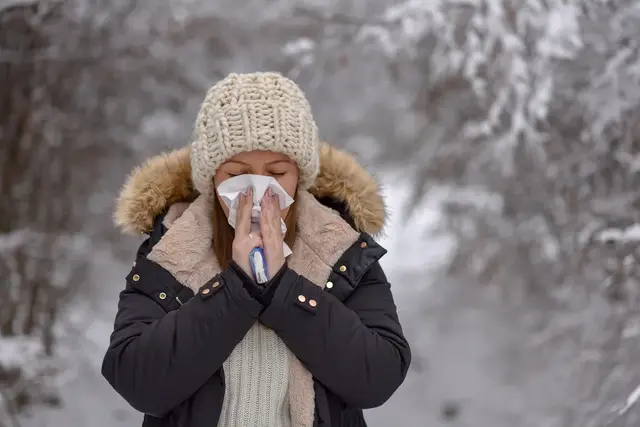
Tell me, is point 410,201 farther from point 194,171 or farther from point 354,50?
point 194,171

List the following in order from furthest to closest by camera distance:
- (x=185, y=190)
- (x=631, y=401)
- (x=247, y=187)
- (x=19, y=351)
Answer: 1. (x=19, y=351)
2. (x=631, y=401)
3. (x=185, y=190)
4. (x=247, y=187)

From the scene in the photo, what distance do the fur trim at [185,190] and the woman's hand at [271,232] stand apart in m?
0.20

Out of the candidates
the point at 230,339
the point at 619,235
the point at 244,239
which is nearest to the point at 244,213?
the point at 244,239

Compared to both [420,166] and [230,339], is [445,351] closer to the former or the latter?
[420,166]

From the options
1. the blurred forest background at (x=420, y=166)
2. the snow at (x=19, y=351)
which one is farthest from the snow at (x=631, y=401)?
the snow at (x=19, y=351)

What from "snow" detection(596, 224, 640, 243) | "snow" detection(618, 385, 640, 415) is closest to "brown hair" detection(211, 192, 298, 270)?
"snow" detection(596, 224, 640, 243)

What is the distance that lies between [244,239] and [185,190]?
0.29m

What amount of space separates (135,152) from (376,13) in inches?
33.1

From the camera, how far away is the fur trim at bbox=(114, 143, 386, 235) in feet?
3.53

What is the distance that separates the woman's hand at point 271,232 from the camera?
0.89 meters

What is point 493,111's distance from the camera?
1.95 meters

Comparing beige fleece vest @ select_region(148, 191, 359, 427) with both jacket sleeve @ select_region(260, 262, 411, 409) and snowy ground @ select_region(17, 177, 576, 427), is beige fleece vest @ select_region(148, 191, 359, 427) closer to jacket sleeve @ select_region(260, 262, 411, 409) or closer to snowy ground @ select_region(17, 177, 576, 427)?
jacket sleeve @ select_region(260, 262, 411, 409)

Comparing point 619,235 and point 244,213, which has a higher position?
point 619,235

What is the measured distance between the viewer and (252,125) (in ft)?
3.13
